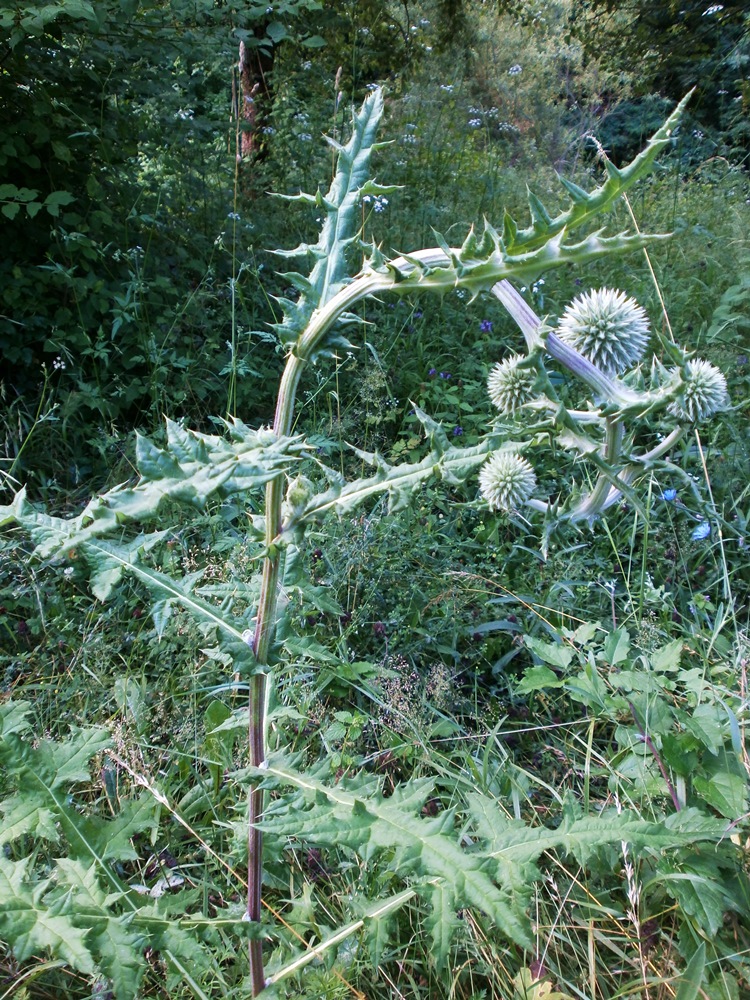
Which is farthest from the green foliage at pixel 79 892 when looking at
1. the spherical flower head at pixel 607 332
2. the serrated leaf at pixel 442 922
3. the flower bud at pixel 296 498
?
the spherical flower head at pixel 607 332

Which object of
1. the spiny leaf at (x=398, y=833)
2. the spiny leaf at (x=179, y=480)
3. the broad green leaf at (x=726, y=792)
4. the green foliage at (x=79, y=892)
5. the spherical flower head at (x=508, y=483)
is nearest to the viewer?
the spiny leaf at (x=179, y=480)

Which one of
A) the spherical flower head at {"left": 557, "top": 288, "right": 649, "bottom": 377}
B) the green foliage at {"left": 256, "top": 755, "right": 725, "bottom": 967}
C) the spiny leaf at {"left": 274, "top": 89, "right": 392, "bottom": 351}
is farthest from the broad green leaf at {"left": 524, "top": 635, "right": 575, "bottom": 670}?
the spiny leaf at {"left": 274, "top": 89, "right": 392, "bottom": 351}

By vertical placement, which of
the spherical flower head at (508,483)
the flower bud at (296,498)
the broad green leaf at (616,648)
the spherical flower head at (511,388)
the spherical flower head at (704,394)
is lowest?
the broad green leaf at (616,648)

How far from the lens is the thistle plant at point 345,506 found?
987 millimetres

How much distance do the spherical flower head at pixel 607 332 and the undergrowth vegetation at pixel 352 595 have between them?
1 cm

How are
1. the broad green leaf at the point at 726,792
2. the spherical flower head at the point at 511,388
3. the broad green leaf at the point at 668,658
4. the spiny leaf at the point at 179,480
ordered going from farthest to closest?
the spherical flower head at the point at 511,388
the broad green leaf at the point at 668,658
the broad green leaf at the point at 726,792
the spiny leaf at the point at 179,480

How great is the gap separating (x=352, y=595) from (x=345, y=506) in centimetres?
143

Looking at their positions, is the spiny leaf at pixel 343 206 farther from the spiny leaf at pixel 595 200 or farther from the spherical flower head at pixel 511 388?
the spherical flower head at pixel 511 388

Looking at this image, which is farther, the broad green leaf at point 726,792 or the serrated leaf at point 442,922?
the broad green leaf at point 726,792

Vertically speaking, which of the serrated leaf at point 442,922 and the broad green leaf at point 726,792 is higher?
the serrated leaf at point 442,922

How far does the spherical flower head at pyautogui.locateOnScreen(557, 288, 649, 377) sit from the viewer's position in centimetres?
188

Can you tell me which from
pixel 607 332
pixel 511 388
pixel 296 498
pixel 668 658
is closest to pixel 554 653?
pixel 668 658

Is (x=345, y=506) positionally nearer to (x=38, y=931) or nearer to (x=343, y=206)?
(x=343, y=206)

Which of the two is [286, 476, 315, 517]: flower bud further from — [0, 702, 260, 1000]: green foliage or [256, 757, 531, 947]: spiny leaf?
[0, 702, 260, 1000]: green foliage
